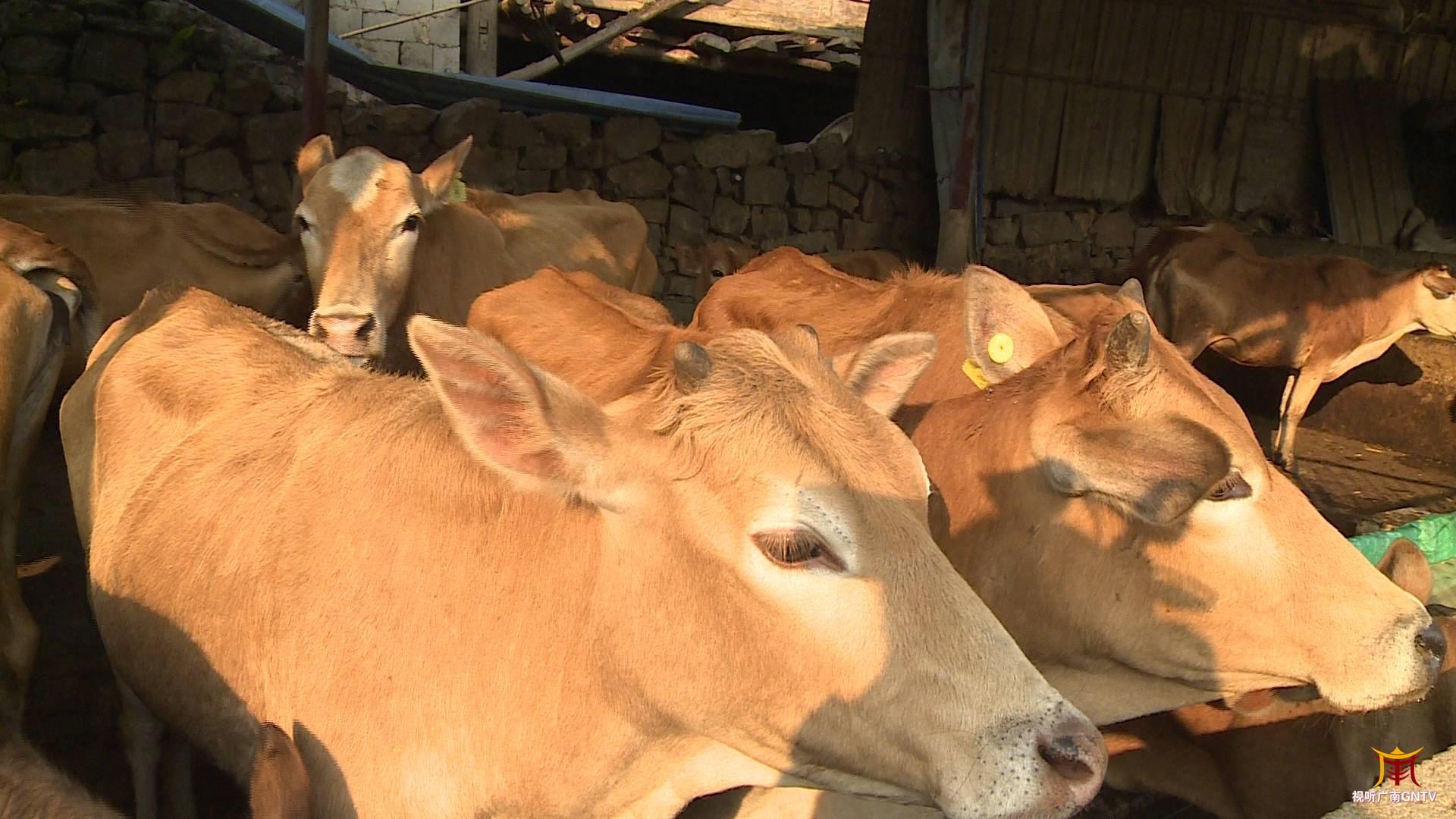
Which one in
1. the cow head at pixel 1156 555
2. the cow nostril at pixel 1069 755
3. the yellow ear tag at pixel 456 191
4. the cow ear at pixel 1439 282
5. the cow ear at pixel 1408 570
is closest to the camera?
the cow nostril at pixel 1069 755

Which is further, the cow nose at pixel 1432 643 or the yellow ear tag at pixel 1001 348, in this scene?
the yellow ear tag at pixel 1001 348

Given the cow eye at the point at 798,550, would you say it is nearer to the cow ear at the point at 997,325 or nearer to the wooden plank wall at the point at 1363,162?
the cow ear at the point at 997,325

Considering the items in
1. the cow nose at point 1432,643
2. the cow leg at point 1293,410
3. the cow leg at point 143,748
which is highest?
the cow nose at point 1432,643

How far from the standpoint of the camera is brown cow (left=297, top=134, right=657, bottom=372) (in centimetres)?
527

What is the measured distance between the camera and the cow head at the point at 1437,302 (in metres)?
9.87

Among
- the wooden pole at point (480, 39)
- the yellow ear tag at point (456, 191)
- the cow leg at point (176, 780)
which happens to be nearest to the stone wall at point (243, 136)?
the yellow ear tag at point (456, 191)

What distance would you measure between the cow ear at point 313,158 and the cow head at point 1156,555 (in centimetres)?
423

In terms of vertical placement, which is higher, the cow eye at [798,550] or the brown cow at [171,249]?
the cow eye at [798,550]

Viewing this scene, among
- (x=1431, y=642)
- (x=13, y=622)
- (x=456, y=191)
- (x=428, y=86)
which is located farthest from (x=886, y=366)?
(x=428, y=86)

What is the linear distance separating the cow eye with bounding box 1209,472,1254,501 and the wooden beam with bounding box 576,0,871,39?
1168cm

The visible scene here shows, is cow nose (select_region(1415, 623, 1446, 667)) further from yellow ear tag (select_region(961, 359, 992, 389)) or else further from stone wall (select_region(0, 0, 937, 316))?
stone wall (select_region(0, 0, 937, 316))

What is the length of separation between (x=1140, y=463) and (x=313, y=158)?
15.5ft

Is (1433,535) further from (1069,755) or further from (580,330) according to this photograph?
(1069,755)

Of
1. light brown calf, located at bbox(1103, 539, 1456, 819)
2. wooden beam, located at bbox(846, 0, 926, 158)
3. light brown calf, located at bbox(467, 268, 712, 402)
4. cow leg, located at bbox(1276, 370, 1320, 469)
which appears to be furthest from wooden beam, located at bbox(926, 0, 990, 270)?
light brown calf, located at bbox(1103, 539, 1456, 819)
